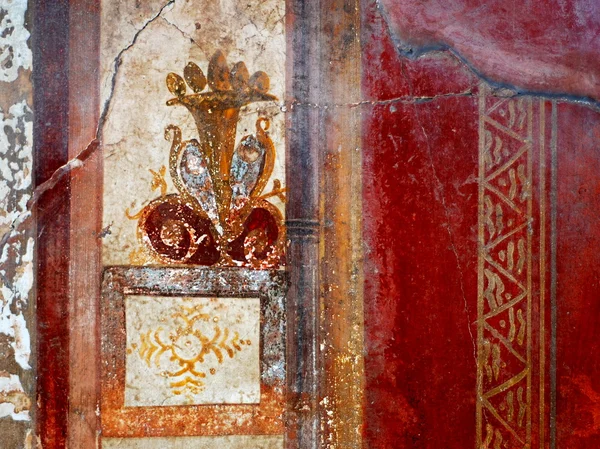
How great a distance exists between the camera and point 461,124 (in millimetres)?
1855

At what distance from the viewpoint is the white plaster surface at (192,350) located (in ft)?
5.83

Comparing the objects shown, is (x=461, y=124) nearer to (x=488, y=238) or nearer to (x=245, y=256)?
(x=488, y=238)

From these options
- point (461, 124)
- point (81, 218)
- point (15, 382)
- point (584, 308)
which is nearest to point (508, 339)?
point (584, 308)

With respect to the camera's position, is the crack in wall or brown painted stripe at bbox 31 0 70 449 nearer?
brown painted stripe at bbox 31 0 70 449

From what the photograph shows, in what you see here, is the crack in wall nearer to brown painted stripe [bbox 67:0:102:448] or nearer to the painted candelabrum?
the painted candelabrum

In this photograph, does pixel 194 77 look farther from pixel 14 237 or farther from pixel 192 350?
pixel 192 350

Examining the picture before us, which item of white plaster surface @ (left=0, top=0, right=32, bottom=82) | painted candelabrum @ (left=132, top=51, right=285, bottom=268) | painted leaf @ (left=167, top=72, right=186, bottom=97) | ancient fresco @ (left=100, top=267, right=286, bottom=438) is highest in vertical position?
white plaster surface @ (left=0, top=0, right=32, bottom=82)

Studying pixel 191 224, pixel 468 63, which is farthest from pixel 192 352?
pixel 468 63

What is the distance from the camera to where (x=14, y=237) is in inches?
69.2

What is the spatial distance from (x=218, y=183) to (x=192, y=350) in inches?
19.0

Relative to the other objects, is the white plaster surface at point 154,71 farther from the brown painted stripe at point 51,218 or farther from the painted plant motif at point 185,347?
the painted plant motif at point 185,347

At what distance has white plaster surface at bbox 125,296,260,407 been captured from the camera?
1777mm

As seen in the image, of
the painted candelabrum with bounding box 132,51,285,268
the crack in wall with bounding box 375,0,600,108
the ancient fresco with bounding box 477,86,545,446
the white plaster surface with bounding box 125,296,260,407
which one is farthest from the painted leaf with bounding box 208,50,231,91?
the ancient fresco with bounding box 477,86,545,446

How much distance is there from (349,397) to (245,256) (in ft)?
1.67
